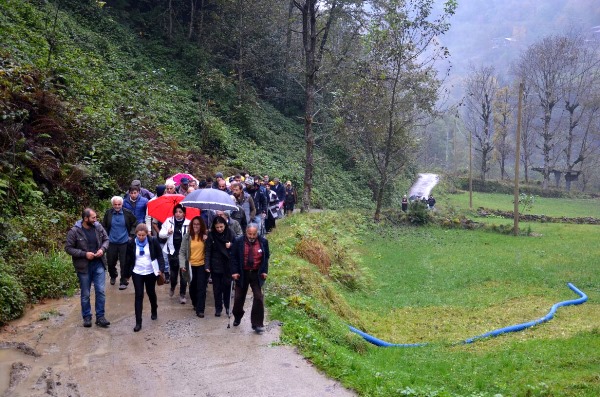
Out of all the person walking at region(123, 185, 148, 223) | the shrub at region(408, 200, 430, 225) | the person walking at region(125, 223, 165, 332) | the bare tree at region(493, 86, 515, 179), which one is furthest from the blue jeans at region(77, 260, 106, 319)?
the bare tree at region(493, 86, 515, 179)

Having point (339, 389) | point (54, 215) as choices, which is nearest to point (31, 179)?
A: point (54, 215)

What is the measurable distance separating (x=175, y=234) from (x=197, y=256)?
2.87ft

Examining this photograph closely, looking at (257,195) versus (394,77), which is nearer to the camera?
(257,195)

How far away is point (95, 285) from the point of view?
8.61 metres

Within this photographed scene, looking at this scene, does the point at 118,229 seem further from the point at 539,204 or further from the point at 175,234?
the point at 539,204

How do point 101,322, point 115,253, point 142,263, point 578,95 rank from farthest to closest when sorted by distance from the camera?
point 578,95
point 115,253
point 101,322
point 142,263

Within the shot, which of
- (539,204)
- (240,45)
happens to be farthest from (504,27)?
(240,45)

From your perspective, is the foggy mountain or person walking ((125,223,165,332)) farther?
the foggy mountain

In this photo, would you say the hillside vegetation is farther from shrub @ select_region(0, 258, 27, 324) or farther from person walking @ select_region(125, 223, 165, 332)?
person walking @ select_region(125, 223, 165, 332)

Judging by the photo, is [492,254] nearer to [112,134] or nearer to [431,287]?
[431,287]

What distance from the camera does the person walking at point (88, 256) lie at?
8.37 meters

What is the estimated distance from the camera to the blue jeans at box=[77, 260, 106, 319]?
8492 millimetres

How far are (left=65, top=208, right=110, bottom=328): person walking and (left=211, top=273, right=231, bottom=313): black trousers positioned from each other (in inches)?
75.5

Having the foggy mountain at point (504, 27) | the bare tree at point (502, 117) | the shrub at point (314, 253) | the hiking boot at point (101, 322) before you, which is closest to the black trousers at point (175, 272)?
the hiking boot at point (101, 322)
